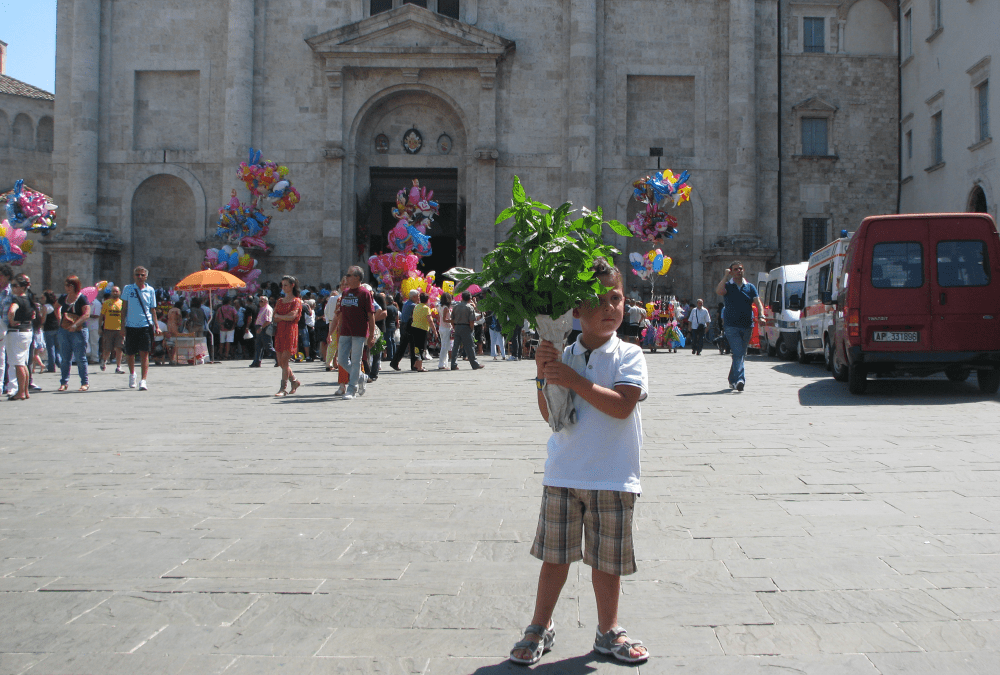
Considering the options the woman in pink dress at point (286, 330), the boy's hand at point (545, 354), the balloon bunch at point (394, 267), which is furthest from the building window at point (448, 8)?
the boy's hand at point (545, 354)

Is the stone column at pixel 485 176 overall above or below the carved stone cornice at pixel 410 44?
below

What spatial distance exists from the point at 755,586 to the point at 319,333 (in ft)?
64.1

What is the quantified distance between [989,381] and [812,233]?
20.8m

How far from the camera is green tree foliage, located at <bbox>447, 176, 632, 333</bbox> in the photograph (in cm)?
340

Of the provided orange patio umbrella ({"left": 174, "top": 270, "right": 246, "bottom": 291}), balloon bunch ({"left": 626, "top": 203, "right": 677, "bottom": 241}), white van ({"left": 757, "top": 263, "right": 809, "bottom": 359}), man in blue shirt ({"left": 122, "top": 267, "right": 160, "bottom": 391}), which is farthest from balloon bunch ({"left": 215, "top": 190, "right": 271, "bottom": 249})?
white van ({"left": 757, "top": 263, "right": 809, "bottom": 359})

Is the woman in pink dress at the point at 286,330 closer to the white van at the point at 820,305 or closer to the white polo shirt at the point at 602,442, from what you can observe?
the white van at the point at 820,305

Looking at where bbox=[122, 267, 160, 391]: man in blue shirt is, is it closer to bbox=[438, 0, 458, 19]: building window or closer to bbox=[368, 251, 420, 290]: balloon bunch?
bbox=[368, 251, 420, 290]: balloon bunch

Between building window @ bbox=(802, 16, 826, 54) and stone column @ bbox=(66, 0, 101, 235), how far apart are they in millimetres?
24757

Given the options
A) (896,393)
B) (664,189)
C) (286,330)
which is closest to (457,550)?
(286,330)

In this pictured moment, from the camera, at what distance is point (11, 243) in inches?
838

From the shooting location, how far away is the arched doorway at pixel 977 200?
25078 mm

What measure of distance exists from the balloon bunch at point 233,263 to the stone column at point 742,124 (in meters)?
15.8

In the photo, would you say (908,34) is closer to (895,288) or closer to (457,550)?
(895,288)

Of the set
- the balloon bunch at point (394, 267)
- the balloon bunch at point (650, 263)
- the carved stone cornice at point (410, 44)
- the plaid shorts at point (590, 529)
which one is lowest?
the plaid shorts at point (590, 529)
